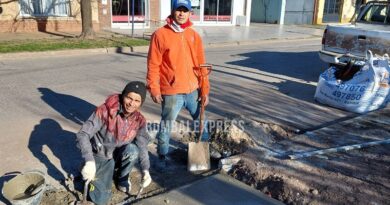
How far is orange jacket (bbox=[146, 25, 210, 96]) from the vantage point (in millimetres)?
3926

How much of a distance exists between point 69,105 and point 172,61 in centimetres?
292

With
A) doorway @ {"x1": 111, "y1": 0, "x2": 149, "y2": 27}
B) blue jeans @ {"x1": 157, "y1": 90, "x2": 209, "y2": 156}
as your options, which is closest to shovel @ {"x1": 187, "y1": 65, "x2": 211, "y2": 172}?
blue jeans @ {"x1": 157, "y1": 90, "x2": 209, "y2": 156}

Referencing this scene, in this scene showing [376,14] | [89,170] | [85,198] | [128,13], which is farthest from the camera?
[128,13]

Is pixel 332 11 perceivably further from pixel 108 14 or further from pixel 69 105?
pixel 69 105

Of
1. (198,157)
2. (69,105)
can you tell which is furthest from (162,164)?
(69,105)

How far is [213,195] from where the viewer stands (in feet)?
12.0

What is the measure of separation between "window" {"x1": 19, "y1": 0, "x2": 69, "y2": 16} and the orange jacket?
45.5 ft

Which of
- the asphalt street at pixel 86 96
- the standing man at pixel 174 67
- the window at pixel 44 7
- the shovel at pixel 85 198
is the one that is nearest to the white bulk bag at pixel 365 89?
the asphalt street at pixel 86 96

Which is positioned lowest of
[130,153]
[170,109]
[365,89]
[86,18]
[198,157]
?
[198,157]

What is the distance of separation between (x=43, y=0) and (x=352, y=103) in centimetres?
1398

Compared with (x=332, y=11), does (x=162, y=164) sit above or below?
below

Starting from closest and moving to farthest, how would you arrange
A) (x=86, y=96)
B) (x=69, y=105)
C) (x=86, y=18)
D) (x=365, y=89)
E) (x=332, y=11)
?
(x=69, y=105)
(x=365, y=89)
(x=86, y=96)
(x=86, y=18)
(x=332, y=11)

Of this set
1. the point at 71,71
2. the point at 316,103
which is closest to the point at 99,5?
the point at 71,71

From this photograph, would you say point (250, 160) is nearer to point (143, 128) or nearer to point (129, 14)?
point (143, 128)
